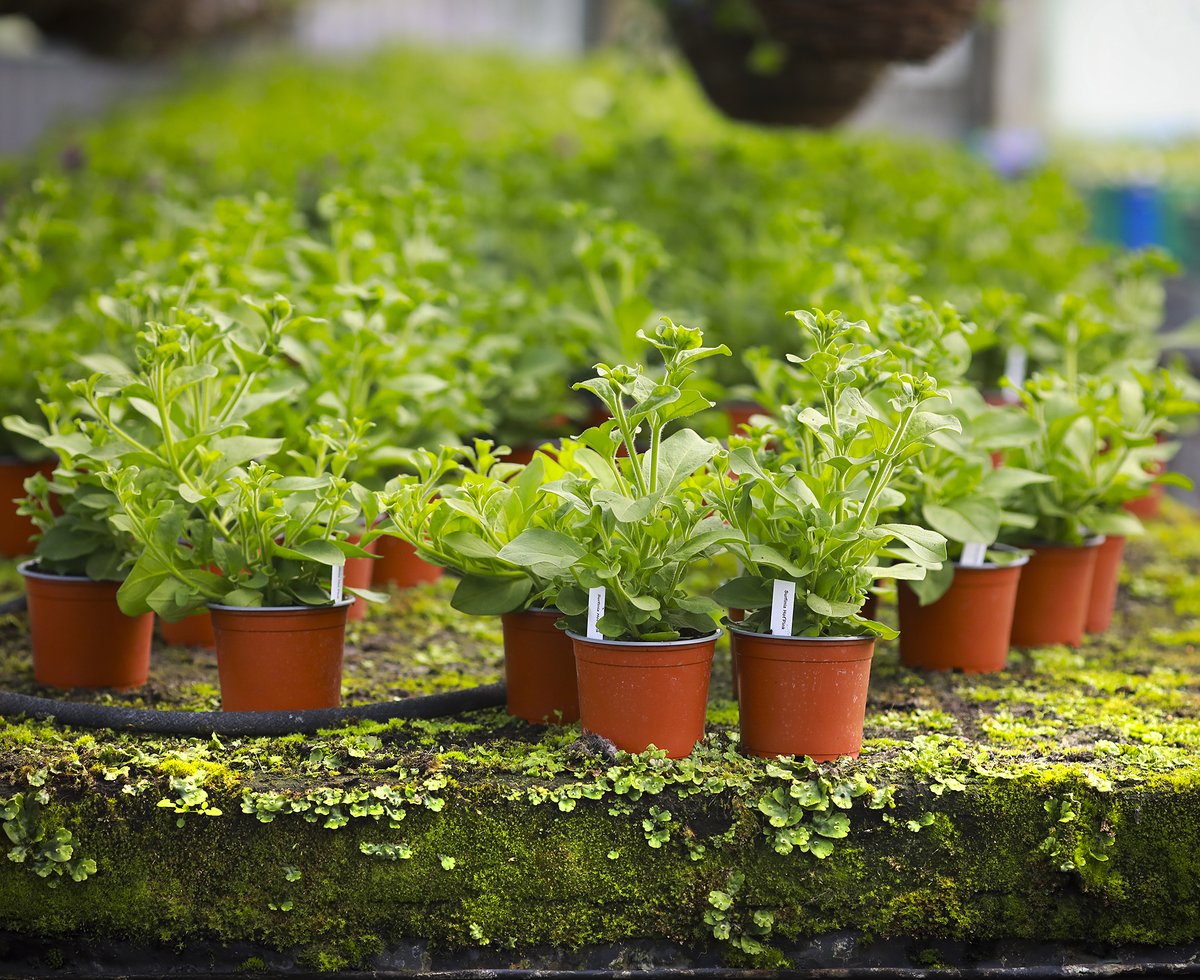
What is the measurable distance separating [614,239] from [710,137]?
5315 millimetres

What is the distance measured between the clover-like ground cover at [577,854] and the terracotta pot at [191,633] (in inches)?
27.4

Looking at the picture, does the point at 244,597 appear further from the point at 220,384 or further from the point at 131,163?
the point at 131,163

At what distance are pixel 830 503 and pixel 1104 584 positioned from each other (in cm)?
116

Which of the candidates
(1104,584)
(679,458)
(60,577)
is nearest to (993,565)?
(1104,584)

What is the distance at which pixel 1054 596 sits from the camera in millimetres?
2646

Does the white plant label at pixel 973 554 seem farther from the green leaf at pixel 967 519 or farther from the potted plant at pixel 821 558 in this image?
the potted plant at pixel 821 558

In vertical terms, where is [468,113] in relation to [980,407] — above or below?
above

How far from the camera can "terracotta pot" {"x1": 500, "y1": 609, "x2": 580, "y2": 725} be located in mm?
2092

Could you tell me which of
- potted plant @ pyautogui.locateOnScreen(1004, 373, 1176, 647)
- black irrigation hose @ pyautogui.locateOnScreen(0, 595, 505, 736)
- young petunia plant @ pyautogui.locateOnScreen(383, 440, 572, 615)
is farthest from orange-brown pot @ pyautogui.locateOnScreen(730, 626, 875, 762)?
potted plant @ pyautogui.locateOnScreen(1004, 373, 1176, 647)

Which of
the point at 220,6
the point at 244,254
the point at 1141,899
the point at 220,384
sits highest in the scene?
the point at 220,6

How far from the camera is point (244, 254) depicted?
3.15 m

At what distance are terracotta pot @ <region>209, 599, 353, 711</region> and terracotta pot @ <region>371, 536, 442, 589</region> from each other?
832 mm

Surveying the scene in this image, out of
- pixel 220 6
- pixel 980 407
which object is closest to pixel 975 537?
pixel 980 407

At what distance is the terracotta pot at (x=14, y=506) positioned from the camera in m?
3.12
